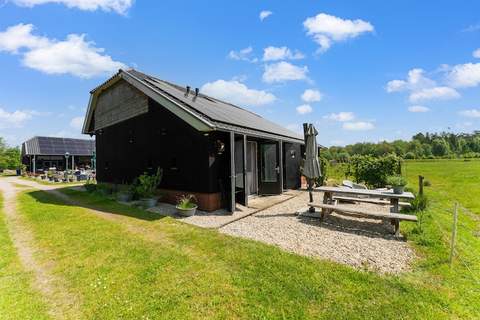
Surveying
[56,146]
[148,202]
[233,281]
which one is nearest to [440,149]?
[148,202]

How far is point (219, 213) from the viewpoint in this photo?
7.59m

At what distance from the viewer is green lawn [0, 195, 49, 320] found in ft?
9.80

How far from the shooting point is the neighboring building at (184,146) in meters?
7.77

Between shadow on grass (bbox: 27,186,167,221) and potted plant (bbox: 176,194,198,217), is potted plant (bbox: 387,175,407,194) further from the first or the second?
shadow on grass (bbox: 27,186,167,221)

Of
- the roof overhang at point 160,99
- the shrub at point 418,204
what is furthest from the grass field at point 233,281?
the roof overhang at point 160,99

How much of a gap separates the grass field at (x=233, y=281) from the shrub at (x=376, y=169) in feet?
16.1

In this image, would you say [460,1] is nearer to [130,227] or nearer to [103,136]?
[130,227]

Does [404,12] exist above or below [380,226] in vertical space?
above

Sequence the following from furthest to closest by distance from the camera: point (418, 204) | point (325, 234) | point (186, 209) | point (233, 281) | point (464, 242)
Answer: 1. point (186, 209)
2. point (418, 204)
3. point (325, 234)
4. point (464, 242)
5. point (233, 281)

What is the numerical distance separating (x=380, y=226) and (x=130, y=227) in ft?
21.5

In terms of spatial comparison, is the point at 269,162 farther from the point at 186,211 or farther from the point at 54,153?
the point at 54,153

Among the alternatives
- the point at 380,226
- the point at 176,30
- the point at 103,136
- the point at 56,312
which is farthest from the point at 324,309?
the point at 103,136

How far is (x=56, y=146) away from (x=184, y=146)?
3146cm

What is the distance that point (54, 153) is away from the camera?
29.7 metres
